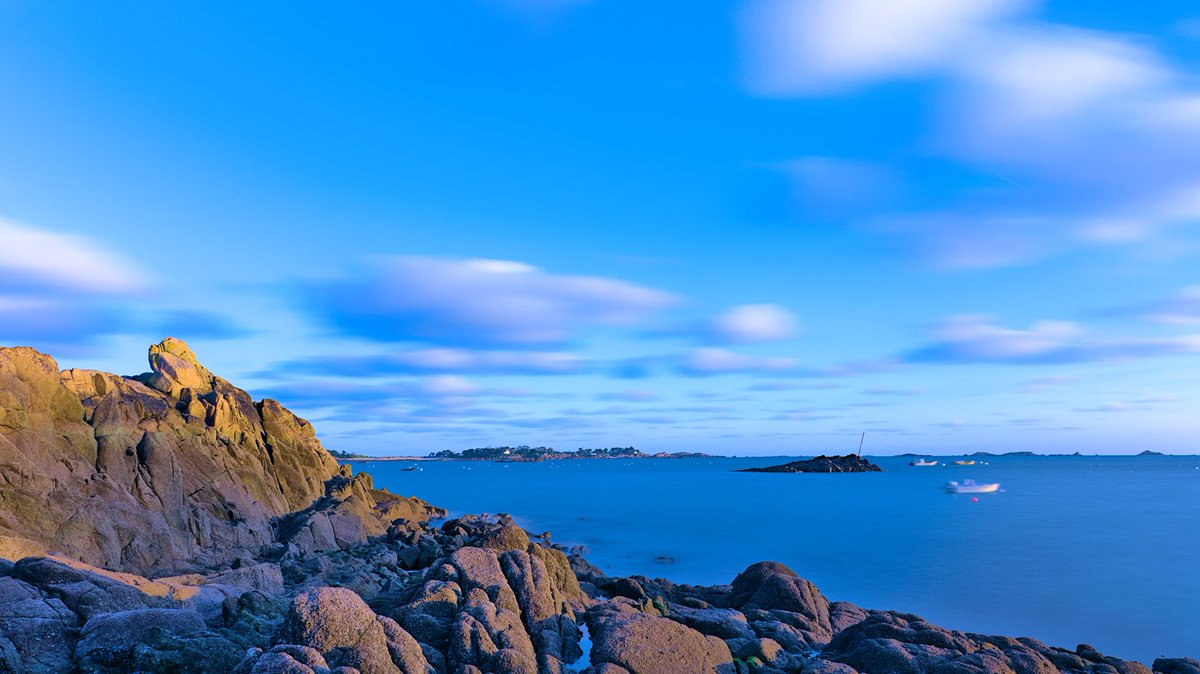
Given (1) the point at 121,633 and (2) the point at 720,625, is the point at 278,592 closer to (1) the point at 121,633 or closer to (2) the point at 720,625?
(1) the point at 121,633

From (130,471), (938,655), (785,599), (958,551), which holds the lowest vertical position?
(958,551)

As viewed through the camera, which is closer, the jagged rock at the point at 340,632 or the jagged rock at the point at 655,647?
the jagged rock at the point at 340,632

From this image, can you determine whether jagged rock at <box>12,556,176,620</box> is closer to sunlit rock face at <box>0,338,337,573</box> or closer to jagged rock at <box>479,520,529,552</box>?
sunlit rock face at <box>0,338,337,573</box>

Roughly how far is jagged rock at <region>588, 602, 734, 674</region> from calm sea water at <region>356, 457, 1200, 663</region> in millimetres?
22943

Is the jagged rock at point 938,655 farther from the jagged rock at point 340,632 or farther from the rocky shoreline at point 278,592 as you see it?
the jagged rock at point 340,632

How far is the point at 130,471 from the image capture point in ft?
102

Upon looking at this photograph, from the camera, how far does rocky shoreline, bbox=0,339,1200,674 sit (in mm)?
12656

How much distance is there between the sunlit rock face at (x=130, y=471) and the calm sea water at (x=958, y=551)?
2226 cm

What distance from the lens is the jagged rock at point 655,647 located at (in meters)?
14.5

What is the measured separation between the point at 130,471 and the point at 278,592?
13.1 m

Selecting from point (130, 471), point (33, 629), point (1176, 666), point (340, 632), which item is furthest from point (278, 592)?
point (1176, 666)

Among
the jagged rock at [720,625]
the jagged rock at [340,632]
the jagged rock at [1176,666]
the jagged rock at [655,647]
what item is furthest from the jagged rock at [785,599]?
the jagged rock at [340,632]

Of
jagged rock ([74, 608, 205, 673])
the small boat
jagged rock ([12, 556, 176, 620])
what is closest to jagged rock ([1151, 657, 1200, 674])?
jagged rock ([74, 608, 205, 673])

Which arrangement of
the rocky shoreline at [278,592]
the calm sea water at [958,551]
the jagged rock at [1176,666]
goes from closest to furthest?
Result: the rocky shoreline at [278,592] < the jagged rock at [1176,666] < the calm sea water at [958,551]
